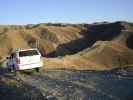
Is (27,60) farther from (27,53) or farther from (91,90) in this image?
(91,90)

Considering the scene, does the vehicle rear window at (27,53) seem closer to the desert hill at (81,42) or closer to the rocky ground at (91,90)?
the rocky ground at (91,90)

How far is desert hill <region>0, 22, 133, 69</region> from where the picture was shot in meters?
85.4

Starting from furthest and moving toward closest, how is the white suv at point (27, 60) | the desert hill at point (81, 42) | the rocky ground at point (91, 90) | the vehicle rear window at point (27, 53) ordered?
the desert hill at point (81, 42), the vehicle rear window at point (27, 53), the white suv at point (27, 60), the rocky ground at point (91, 90)

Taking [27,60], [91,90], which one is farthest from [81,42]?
[91,90]

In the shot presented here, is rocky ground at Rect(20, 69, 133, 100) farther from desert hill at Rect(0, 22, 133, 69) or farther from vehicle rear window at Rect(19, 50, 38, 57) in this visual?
desert hill at Rect(0, 22, 133, 69)

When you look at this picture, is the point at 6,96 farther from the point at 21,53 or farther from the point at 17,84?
the point at 21,53

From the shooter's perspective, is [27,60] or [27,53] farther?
[27,53]

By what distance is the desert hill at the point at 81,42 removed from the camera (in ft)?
280

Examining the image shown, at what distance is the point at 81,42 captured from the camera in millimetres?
157750

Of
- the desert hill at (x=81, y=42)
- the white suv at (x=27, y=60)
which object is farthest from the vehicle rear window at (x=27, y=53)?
the desert hill at (x=81, y=42)

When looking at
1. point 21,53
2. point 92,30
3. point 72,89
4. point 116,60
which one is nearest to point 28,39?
point 92,30

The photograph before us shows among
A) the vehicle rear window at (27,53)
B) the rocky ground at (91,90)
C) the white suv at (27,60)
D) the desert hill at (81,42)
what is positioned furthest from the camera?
the desert hill at (81,42)

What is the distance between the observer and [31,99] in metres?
17.1

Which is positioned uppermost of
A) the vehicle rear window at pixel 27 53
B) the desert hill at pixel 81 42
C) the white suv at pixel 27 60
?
the vehicle rear window at pixel 27 53
